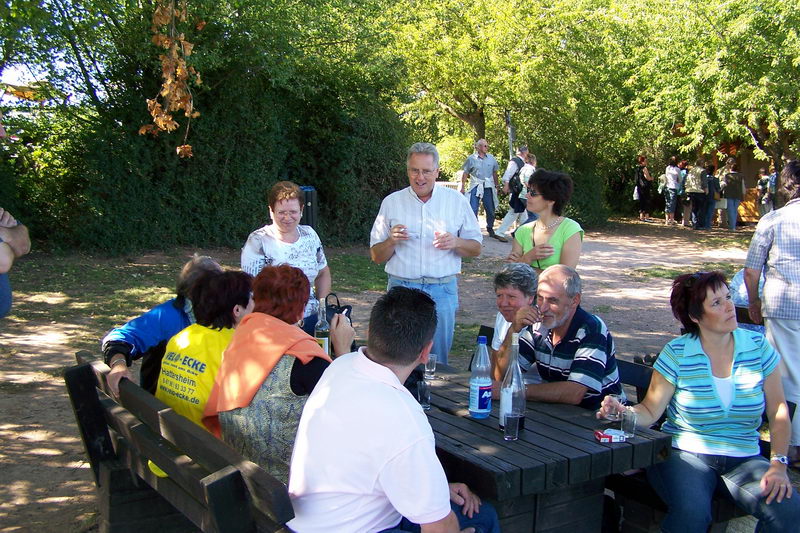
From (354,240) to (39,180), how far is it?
5482mm

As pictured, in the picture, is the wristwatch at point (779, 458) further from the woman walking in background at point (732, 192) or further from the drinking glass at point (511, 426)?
the woman walking in background at point (732, 192)

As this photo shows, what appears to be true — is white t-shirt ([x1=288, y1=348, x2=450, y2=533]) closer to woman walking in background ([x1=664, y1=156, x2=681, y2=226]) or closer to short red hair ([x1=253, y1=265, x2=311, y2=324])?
short red hair ([x1=253, y1=265, x2=311, y2=324])

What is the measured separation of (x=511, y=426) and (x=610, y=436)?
1.24 ft

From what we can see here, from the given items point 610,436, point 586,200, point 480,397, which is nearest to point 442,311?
point 480,397

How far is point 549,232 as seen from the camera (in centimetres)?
493

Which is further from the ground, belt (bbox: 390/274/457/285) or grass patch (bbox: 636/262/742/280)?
→ belt (bbox: 390/274/457/285)

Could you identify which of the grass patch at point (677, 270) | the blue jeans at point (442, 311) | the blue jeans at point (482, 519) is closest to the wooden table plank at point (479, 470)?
the blue jeans at point (482, 519)

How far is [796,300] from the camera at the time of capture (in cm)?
467

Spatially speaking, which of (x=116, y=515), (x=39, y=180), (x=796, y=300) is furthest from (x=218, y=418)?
(x=39, y=180)

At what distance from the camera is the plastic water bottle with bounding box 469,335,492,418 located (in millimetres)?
3264

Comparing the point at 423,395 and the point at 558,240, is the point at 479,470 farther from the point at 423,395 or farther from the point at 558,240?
the point at 558,240

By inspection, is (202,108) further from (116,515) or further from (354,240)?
(116,515)

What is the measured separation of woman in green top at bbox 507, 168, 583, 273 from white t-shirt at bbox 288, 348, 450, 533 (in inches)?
104

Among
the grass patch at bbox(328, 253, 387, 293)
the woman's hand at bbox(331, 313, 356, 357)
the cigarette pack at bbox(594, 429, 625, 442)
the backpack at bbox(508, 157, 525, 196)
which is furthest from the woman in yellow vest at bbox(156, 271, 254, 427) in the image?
the backpack at bbox(508, 157, 525, 196)
